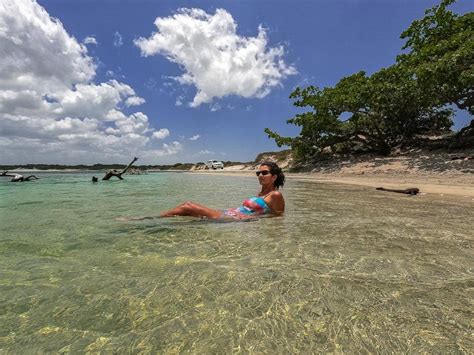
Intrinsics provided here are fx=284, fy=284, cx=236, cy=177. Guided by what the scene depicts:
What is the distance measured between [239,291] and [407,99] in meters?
27.0

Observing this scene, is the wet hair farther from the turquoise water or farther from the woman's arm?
the turquoise water

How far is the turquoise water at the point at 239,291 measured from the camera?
201 centimetres

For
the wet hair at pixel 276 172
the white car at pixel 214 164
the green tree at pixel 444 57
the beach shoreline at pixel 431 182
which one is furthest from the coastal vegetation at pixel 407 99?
the white car at pixel 214 164

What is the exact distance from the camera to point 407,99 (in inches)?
953

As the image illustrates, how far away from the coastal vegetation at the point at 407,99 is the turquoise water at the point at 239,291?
1790cm

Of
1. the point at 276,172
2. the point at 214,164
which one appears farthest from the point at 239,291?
the point at 214,164

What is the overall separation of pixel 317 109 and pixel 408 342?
29.6m

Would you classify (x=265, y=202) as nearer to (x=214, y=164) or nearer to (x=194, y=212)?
(x=194, y=212)

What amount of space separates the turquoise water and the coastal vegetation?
17.9 metres

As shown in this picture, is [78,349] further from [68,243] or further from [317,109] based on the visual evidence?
[317,109]

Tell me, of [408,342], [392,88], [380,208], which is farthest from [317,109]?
[408,342]

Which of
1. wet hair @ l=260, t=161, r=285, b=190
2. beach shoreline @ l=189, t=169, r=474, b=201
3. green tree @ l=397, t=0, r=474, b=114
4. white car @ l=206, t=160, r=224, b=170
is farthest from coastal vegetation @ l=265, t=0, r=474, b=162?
white car @ l=206, t=160, r=224, b=170

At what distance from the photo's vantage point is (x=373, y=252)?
3.91 m

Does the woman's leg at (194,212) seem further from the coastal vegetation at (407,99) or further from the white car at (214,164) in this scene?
the white car at (214,164)
